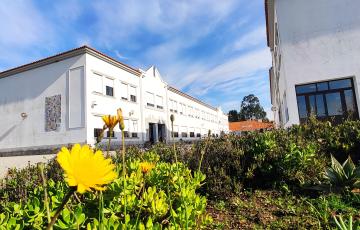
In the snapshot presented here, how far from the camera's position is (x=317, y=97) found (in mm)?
13930

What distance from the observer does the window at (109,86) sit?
2266 centimetres

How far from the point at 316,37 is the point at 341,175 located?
11400mm

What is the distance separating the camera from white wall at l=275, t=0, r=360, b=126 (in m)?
13.2

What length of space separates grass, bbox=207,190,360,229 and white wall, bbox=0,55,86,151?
1712cm

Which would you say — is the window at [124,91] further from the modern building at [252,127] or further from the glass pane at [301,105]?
the glass pane at [301,105]

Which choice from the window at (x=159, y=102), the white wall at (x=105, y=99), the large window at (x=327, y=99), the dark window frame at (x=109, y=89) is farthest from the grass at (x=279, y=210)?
the window at (x=159, y=102)

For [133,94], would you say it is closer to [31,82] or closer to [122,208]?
[31,82]

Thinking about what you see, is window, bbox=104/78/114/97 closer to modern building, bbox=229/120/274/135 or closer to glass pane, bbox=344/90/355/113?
modern building, bbox=229/120/274/135

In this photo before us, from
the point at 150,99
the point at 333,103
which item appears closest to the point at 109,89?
the point at 150,99

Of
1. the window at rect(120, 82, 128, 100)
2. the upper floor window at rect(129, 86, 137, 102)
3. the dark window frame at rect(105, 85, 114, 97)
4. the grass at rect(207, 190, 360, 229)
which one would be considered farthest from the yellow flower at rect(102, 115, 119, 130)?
the upper floor window at rect(129, 86, 137, 102)

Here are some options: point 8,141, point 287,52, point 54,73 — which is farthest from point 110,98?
point 287,52

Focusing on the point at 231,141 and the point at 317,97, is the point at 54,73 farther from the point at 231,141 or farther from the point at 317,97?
the point at 231,141

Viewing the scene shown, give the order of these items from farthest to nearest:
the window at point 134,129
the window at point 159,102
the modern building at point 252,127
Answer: the window at point 159,102
the window at point 134,129
the modern building at point 252,127

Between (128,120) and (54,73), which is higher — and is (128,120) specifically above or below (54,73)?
below
